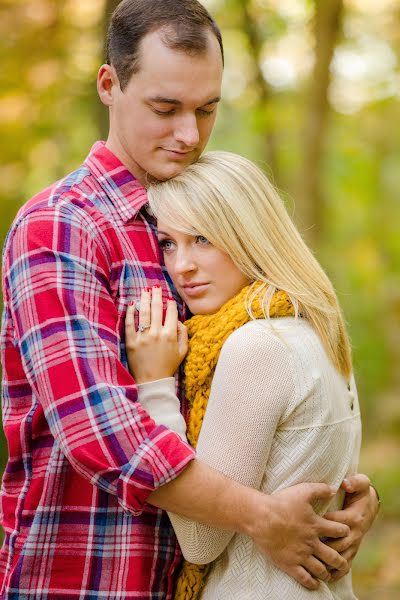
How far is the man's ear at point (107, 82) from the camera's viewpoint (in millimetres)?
→ 2398

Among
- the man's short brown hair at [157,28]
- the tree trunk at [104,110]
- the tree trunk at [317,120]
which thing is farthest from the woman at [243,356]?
the tree trunk at [317,120]

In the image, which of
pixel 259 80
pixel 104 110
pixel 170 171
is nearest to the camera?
pixel 170 171

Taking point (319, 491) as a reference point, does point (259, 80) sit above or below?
above

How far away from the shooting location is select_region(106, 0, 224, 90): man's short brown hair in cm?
225

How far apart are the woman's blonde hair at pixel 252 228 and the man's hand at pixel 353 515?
0.34 metres

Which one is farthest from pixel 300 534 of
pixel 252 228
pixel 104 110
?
pixel 104 110

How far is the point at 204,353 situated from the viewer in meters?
2.14

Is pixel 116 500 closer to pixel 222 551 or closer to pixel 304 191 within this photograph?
pixel 222 551

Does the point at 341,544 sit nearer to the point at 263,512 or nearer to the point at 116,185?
the point at 263,512

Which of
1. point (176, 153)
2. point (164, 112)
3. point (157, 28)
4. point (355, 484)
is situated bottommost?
point (355, 484)

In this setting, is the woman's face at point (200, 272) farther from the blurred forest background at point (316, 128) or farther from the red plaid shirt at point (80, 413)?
the blurred forest background at point (316, 128)

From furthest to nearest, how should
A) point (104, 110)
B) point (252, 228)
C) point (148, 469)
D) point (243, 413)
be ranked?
point (104, 110) < point (252, 228) < point (243, 413) < point (148, 469)

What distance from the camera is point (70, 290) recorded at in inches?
77.5

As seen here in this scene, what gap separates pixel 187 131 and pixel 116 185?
25 cm
